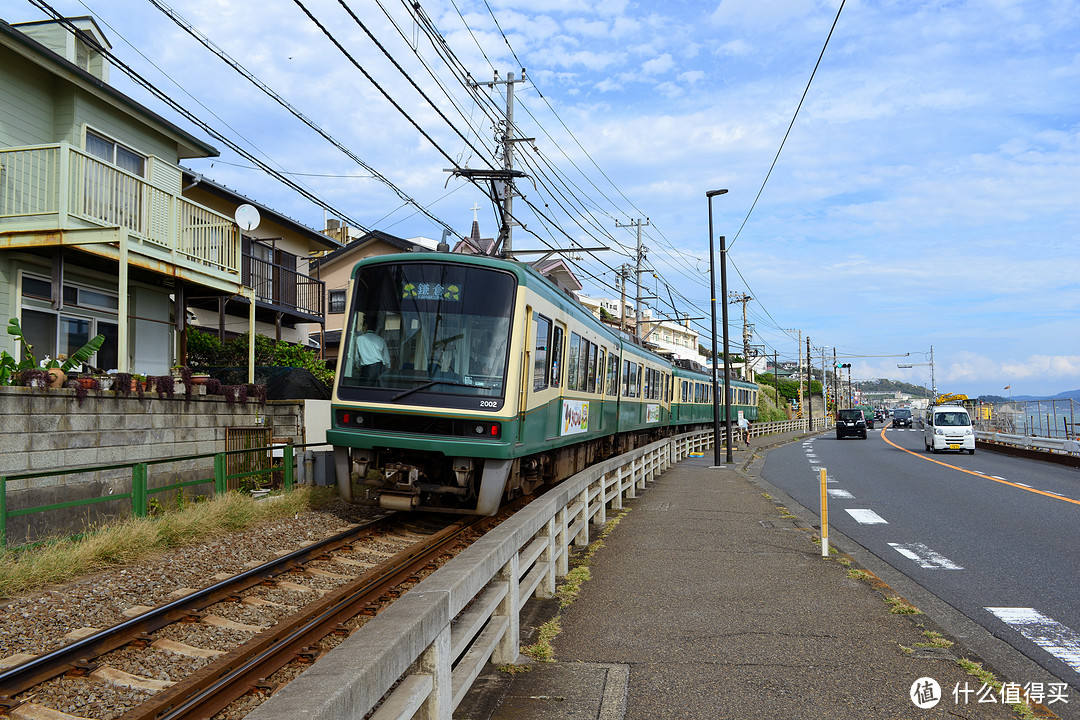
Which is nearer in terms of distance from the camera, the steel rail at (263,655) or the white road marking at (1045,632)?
the steel rail at (263,655)

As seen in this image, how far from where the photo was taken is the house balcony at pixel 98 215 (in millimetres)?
12203

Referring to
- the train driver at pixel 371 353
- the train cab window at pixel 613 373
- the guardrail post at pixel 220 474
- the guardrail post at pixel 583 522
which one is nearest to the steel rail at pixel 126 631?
the train driver at pixel 371 353

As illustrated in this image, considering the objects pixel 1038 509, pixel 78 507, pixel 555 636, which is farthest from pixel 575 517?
pixel 1038 509

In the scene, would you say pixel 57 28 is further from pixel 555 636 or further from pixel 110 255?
pixel 555 636

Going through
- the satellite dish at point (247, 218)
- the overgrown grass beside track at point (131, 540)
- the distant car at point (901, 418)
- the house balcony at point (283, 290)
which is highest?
the satellite dish at point (247, 218)

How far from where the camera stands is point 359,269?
998 cm

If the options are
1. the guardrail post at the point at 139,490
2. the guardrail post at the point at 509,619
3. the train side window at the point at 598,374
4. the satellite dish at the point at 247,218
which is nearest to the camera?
the guardrail post at the point at 509,619

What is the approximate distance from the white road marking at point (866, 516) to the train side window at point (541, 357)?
5.37 metres

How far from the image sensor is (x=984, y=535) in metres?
10.6

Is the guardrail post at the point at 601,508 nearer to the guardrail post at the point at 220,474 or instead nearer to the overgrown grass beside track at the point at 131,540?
the overgrown grass beside track at the point at 131,540

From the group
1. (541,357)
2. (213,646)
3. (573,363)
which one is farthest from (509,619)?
(573,363)

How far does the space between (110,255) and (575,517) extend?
8798 mm

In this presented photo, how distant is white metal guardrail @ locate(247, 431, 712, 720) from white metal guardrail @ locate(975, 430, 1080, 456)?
75.6 ft

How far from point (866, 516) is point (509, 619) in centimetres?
954
